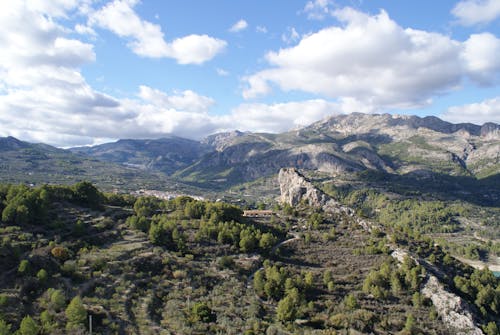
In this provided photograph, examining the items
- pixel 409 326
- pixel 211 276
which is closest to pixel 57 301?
pixel 211 276

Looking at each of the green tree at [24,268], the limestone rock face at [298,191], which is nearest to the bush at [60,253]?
the green tree at [24,268]

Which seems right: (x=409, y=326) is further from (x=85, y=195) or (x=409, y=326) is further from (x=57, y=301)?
(x=85, y=195)

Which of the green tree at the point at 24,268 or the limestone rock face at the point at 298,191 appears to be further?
the limestone rock face at the point at 298,191

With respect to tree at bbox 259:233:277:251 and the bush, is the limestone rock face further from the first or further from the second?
the bush

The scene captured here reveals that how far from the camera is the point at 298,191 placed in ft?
473

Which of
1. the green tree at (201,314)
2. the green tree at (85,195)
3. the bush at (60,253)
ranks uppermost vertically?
the green tree at (85,195)

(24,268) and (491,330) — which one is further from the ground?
(24,268)

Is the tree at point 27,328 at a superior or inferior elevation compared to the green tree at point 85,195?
inferior

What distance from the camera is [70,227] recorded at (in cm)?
6078

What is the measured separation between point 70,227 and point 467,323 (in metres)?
67.0

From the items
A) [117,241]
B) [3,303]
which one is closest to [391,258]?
[117,241]

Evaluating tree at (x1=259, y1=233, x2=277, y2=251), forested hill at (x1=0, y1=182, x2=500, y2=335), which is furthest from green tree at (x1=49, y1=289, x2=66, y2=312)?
tree at (x1=259, y1=233, x2=277, y2=251)

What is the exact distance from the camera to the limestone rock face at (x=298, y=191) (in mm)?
131625

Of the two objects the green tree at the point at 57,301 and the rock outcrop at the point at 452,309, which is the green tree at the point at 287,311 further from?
the rock outcrop at the point at 452,309
